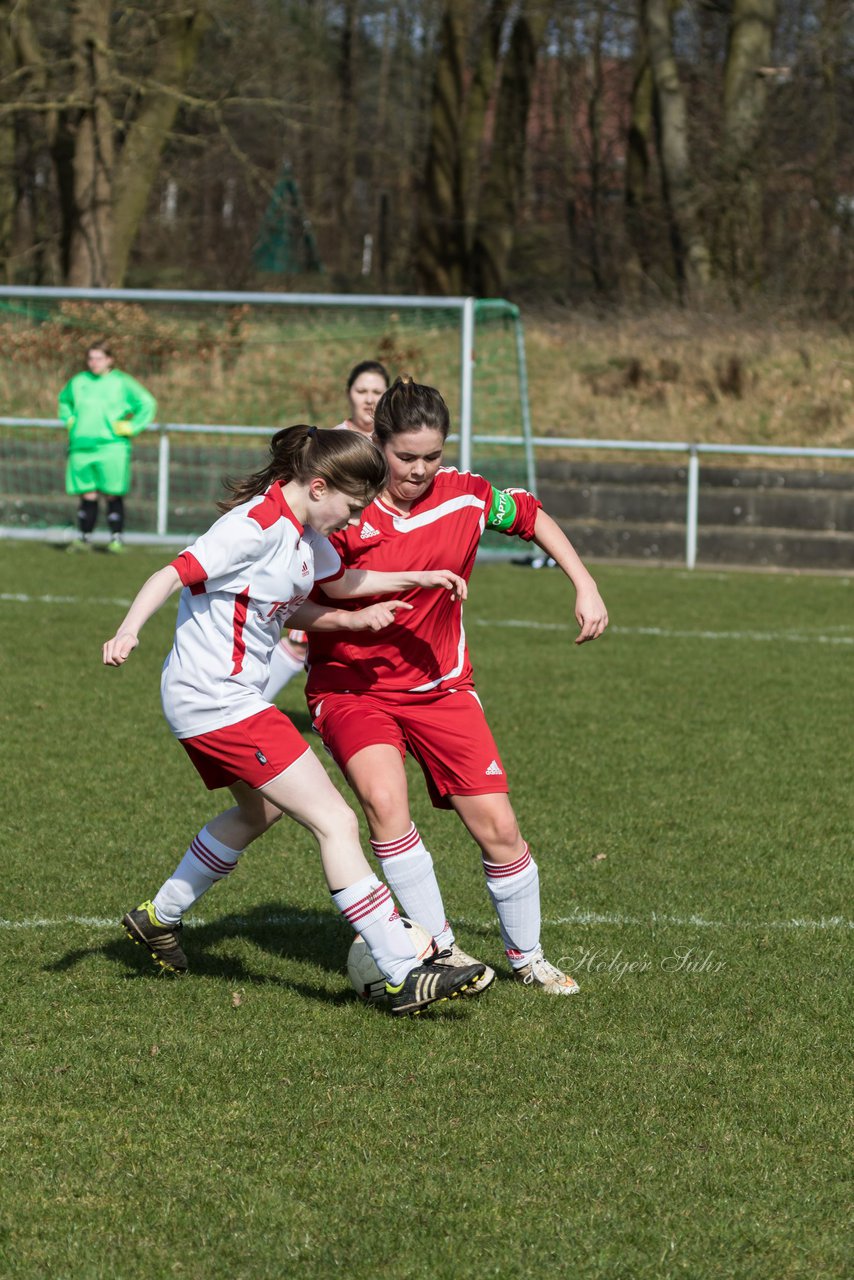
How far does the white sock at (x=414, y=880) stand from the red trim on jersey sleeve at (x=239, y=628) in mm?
669

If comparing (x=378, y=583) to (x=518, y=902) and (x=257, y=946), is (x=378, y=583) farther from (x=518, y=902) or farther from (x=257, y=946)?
(x=257, y=946)

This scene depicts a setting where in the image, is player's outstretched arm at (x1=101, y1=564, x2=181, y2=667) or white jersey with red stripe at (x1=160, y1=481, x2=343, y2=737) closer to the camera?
player's outstretched arm at (x1=101, y1=564, x2=181, y2=667)

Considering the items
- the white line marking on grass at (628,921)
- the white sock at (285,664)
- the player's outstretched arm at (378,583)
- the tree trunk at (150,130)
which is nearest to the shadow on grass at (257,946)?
the white line marking on grass at (628,921)

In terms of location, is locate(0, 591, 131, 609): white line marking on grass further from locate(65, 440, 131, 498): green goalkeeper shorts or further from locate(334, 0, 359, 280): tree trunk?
locate(334, 0, 359, 280): tree trunk

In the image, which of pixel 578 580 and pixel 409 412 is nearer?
pixel 409 412

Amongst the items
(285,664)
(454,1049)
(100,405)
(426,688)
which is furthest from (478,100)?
(454,1049)

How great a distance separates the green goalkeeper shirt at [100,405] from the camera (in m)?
15.5

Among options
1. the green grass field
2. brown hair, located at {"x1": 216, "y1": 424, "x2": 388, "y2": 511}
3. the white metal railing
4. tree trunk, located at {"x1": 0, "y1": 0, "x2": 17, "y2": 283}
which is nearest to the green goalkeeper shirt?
the white metal railing

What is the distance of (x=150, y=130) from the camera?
903 inches

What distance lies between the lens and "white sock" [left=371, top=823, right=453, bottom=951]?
442cm

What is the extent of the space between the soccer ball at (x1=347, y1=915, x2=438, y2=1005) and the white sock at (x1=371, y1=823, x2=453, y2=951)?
0.21 ft

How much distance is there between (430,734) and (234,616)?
2.22ft

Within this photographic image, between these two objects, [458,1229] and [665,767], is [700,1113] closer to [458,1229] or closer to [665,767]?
[458,1229]

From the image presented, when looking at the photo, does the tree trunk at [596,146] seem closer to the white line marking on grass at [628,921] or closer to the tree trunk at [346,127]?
the tree trunk at [346,127]
